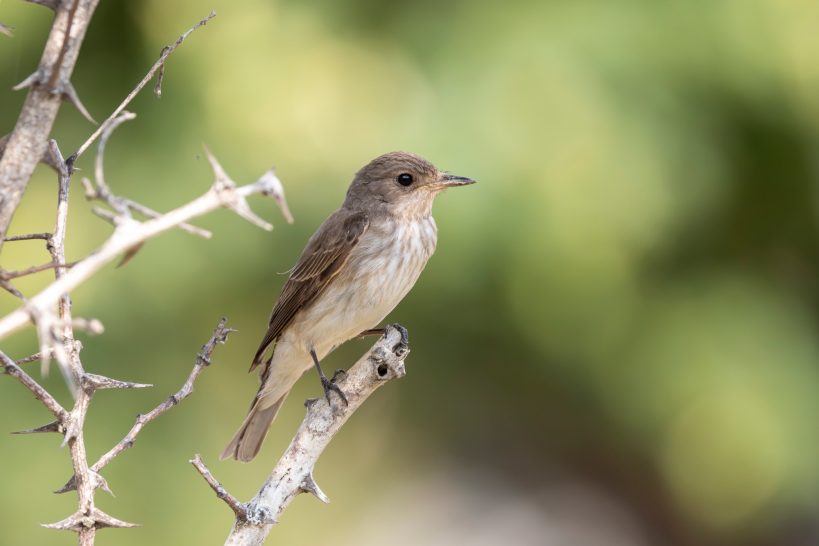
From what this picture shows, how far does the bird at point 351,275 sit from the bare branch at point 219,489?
1.89m

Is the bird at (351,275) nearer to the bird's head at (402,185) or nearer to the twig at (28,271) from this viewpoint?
the bird's head at (402,185)

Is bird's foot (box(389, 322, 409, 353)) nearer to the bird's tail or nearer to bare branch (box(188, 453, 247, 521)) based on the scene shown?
bare branch (box(188, 453, 247, 521))

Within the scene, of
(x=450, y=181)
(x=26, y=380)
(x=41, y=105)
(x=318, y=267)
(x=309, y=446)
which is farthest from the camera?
(x=450, y=181)

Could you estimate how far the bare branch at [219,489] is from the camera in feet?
6.38

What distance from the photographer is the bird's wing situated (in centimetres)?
423

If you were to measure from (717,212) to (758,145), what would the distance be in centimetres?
60

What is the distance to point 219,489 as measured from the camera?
6.63 feet

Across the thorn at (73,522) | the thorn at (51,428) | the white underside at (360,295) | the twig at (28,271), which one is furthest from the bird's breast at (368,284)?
the twig at (28,271)

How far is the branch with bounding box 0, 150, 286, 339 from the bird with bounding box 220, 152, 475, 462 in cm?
262

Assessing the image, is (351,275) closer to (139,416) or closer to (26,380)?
(139,416)

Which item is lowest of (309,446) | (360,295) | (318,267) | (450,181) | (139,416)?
(139,416)

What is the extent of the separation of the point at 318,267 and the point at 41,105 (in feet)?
9.17

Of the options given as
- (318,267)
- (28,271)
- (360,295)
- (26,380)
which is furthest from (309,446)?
(318,267)

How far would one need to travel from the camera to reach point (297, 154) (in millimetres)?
6047
